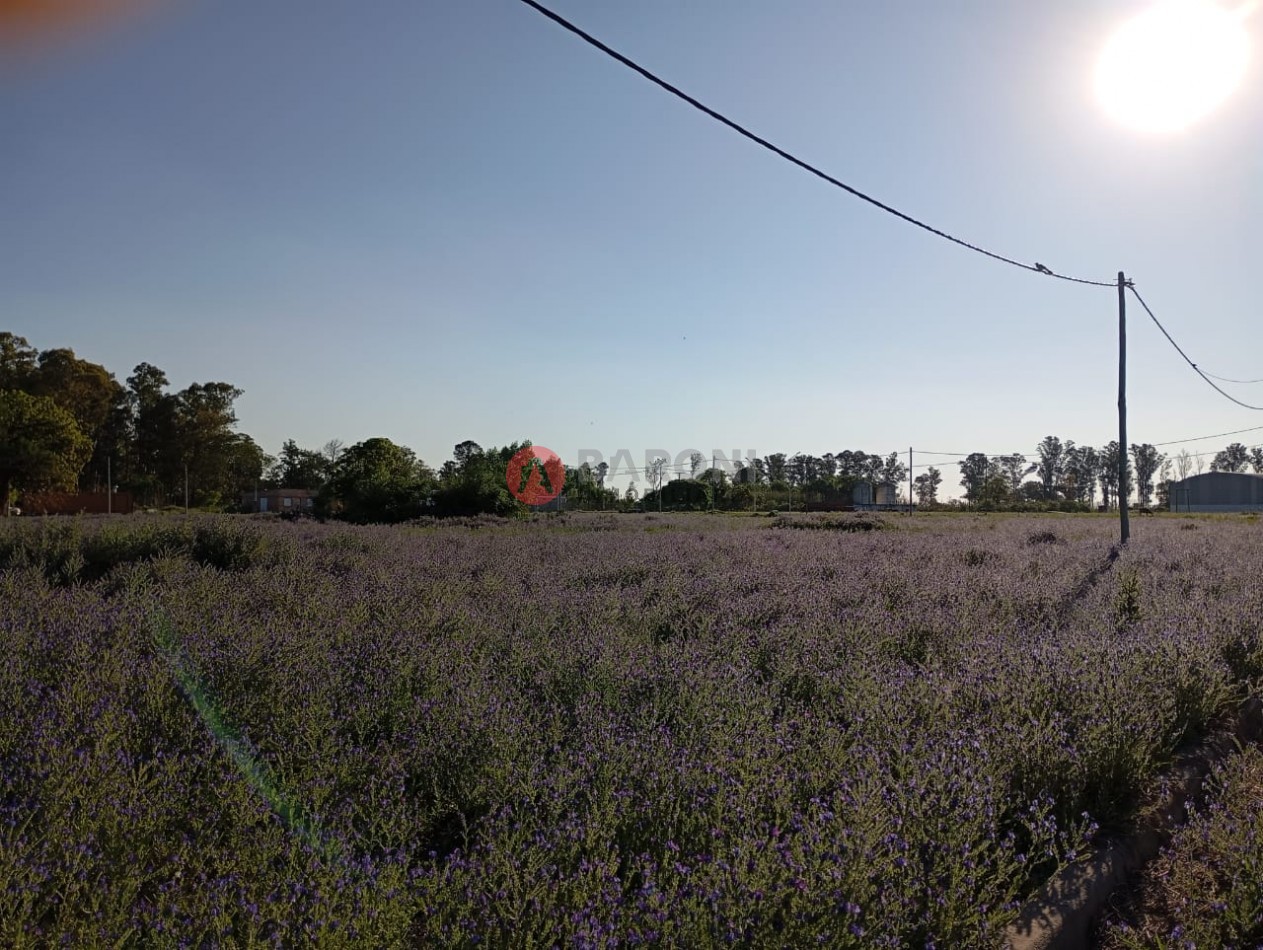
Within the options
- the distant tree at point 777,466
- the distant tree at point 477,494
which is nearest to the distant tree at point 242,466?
the distant tree at point 477,494

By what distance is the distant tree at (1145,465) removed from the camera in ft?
344

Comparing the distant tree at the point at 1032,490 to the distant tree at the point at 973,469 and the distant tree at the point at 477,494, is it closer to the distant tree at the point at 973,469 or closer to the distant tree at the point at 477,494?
the distant tree at the point at 973,469

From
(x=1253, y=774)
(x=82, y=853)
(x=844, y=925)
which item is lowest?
(x=1253, y=774)

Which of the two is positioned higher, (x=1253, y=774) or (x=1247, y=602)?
(x=1247, y=602)

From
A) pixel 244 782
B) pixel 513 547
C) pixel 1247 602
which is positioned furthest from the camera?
pixel 513 547

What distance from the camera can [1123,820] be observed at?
3295 mm

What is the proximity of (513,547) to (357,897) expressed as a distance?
382 inches

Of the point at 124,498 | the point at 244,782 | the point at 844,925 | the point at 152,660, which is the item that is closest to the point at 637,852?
the point at 844,925

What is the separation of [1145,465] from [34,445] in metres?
122

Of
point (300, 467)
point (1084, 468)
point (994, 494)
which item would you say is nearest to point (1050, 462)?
point (1084, 468)

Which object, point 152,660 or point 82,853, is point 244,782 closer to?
point 82,853

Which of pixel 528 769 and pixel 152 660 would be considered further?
pixel 152 660

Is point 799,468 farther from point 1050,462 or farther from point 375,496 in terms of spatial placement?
point 375,496

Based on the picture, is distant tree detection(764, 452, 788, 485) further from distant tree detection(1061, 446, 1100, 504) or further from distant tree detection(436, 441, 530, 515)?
distant tree detection(436, 441, 530, 515)
